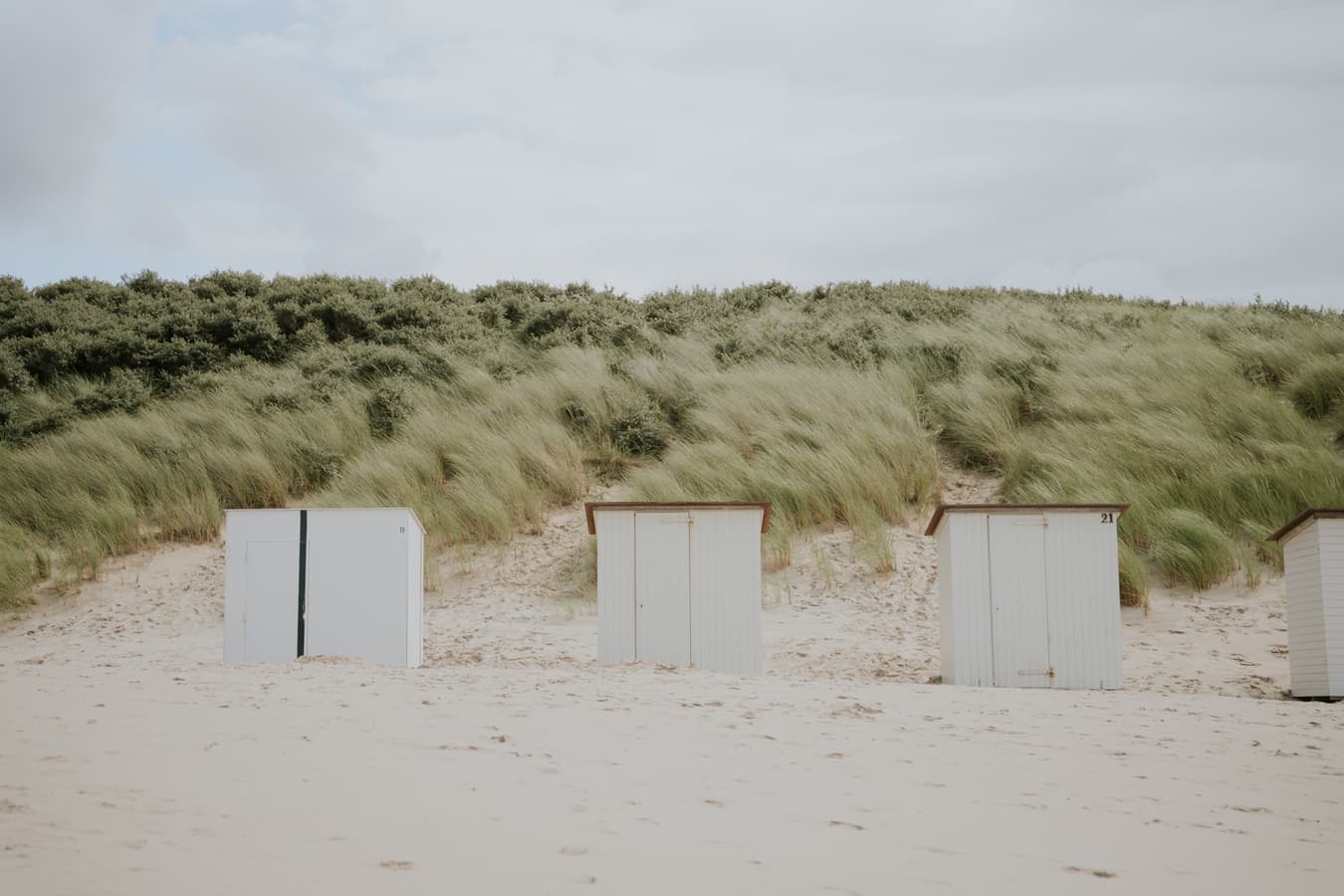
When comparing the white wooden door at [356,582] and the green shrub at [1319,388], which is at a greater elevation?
the green shrub at [1319,388]

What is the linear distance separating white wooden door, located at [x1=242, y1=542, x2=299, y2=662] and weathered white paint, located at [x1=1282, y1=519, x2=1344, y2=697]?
9347 millimetres

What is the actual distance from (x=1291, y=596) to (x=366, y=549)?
28.8 ft

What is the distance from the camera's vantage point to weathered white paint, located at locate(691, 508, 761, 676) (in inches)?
450

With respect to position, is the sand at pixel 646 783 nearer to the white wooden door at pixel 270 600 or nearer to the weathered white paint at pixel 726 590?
the weathered white paint at pixel 726 590

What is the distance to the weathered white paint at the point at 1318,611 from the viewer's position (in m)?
10.2

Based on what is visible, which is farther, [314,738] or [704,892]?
[314,738]

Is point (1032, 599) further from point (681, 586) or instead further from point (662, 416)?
point (662, 416)

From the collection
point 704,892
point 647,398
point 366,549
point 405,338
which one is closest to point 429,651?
point 366,549

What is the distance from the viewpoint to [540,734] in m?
7.23

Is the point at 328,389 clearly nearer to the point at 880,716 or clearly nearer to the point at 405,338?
the point at 405,338

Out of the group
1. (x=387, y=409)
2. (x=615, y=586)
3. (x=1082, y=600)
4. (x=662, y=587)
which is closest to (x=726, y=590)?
(x=662, y=587)

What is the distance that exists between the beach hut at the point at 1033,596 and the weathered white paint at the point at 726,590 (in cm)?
190

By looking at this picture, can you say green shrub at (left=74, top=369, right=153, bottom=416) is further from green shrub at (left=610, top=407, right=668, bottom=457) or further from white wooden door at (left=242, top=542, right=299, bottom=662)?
white wooden door at (left=242, top=542, right=299, bottom=662)

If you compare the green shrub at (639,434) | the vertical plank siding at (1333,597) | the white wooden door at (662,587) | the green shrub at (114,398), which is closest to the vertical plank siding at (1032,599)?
the vertical plank siding at (1333,597)
